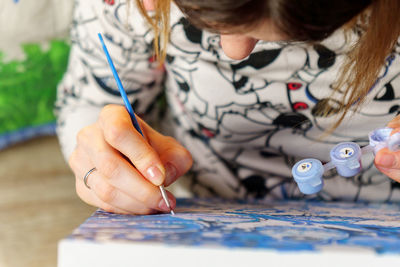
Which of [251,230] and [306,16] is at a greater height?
[306,16]

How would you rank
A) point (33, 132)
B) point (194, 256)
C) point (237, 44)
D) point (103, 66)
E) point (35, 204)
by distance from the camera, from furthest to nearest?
point (33, 132), point (35, 204), point (103, 66), point (237, 44), point (194, 256)

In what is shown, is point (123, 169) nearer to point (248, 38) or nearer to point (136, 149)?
point (136, 149)

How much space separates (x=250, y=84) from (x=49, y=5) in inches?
17.7

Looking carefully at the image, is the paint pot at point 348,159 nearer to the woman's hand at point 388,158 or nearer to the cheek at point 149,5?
the woman's hand at point 388,158

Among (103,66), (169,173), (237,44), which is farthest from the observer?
(103,66)

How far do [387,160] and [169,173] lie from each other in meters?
0.22

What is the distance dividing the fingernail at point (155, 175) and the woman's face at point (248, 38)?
13cm

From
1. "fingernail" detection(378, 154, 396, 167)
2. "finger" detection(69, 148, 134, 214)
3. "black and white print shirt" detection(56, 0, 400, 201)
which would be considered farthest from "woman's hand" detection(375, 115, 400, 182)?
"finger" detection(69, 148, 134, 214)

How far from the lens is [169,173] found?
1.63 feet

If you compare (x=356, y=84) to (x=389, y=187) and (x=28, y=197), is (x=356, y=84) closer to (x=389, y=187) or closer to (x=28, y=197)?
(x=389, y=187)

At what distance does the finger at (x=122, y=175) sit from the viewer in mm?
441

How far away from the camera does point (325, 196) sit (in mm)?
658

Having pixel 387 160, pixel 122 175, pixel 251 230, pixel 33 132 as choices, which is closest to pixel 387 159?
pixel 387 160

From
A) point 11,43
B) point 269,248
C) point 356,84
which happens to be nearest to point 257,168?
point 356,84
